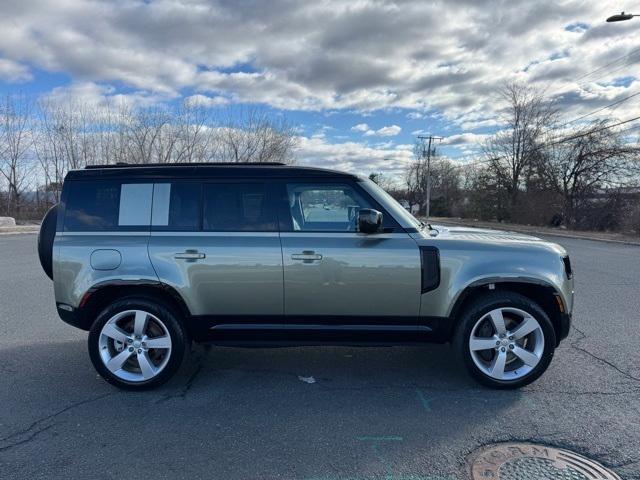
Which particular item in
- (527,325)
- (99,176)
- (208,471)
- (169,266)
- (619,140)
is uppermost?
(619,140)

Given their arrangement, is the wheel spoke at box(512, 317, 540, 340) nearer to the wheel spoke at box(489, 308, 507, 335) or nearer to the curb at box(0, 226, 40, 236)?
the wheel spoke at box(489, 308, 507, 335)

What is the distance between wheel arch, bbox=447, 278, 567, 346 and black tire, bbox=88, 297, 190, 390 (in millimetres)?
2444

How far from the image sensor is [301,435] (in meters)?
3.03

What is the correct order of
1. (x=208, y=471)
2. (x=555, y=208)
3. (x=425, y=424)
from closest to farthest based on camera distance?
(x=208, y=471) → (x=425, y=424) → (x=555, y=208)

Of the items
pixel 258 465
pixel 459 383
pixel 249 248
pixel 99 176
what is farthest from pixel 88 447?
pixel 459 383

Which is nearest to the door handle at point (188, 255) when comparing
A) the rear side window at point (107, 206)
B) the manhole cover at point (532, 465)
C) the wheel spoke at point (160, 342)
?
the rear side window at point (107, 206)

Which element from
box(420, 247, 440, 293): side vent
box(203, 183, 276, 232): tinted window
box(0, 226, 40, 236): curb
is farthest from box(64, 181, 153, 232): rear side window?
box(0, 226, 40, 236): curb

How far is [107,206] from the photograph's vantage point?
3820 mm

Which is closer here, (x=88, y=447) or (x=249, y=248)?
(x=88, y=447)

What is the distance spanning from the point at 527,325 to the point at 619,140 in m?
31.6

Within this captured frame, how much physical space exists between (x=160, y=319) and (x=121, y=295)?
0.48 m

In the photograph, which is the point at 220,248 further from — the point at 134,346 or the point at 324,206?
the point at 134,346

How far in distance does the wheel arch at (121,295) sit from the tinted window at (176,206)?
0.54m

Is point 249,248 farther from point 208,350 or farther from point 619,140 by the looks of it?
point 619,140
